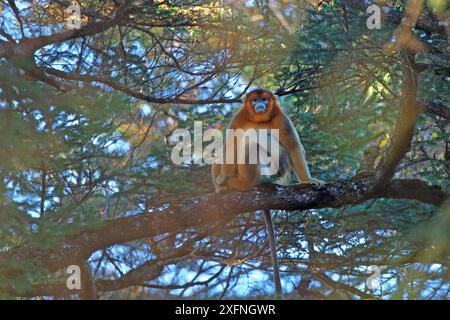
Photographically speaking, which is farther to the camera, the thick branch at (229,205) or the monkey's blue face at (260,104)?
the monkey's blue face at (260,104)

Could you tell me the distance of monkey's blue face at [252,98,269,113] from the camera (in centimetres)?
933

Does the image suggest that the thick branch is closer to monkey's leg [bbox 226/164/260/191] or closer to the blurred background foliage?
the blurred background foliage

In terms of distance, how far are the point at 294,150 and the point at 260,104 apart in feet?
2.38

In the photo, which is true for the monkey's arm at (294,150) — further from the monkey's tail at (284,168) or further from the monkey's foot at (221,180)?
the monkey's foot at (221,180)

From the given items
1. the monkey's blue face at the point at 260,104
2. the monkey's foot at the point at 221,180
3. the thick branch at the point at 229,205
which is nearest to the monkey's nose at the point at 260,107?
the monkey's blue face at the point at 260,104

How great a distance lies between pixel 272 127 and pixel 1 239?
178 inches

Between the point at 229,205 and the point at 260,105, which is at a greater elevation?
the point at 260,105


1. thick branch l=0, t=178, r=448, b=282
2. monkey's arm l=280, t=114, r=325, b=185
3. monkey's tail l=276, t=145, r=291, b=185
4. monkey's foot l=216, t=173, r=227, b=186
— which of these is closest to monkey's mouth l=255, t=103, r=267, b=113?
monkey's arm l=280, t=114, r=325, b=185

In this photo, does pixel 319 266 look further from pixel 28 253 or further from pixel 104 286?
pixel 28 253

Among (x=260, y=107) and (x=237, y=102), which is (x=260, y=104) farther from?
(x=237, y=102)

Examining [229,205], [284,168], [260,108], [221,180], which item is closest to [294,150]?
[284,168]

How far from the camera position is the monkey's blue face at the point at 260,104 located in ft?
30.6

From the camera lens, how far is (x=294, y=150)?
9.33 meters

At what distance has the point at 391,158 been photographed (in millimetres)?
7391
